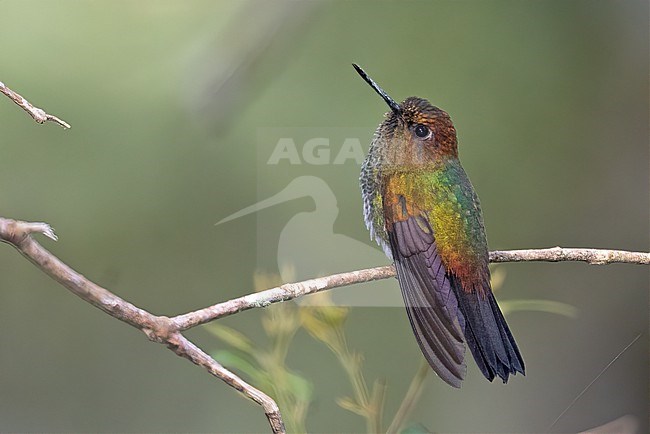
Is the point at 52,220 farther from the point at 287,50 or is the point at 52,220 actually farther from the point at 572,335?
the point at 572,335

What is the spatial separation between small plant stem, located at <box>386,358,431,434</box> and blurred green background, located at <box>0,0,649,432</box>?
0.02 metres

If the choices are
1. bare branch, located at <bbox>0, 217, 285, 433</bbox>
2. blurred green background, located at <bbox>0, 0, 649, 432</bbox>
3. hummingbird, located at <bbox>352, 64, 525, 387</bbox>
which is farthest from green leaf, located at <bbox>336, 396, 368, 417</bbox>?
bare branch, located at <bbox>0, 217, 285, 433</bbox>

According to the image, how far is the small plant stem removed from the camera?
90 cm

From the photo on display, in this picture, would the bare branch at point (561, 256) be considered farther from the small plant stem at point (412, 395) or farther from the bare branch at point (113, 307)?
the bare branch at point (113, 307)

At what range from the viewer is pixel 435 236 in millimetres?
859

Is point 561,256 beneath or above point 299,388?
above

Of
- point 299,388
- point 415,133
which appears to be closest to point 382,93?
point 415,133

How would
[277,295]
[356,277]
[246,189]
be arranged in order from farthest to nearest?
[246,189], [356,277], [277,295]

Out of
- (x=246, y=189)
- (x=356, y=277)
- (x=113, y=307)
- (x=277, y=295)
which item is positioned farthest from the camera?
(x=246, y=189)

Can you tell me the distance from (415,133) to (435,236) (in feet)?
0.45

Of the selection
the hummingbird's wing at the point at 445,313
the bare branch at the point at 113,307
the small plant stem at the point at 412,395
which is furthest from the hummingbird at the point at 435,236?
the bare branch at the point at 113,307

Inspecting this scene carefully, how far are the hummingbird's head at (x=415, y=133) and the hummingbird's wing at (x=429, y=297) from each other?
85 mm

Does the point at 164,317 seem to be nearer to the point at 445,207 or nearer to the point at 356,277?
the point at 356,277

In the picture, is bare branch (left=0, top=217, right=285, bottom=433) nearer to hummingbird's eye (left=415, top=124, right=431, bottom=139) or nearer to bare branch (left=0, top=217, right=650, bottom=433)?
bare branch (left=0, top=217, right=650, bottom=433)
